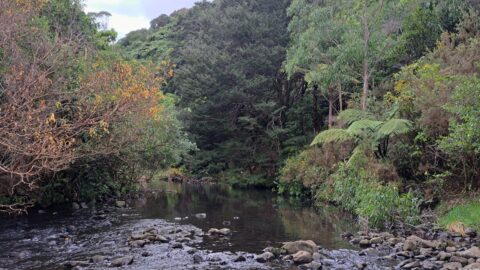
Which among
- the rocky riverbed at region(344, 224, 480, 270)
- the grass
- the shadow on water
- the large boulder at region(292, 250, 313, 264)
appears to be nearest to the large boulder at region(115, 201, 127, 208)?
the shadow on water

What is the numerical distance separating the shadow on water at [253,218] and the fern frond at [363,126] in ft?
10.7

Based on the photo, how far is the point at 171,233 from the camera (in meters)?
14.5

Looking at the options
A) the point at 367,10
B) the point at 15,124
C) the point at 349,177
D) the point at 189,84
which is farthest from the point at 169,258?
the point at 189,84

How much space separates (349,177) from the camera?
19.0 meters

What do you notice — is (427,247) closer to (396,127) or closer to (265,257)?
(265,257)

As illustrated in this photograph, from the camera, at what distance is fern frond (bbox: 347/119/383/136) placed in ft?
60.4

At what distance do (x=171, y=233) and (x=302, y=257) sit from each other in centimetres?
501

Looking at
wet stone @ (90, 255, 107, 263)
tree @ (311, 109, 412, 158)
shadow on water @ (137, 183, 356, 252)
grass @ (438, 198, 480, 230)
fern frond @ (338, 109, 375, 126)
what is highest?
fern frond @ (338, 109, 375, 126)

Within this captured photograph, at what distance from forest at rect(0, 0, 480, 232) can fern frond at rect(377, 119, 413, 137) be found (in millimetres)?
58

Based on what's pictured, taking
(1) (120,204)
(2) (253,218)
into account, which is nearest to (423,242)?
(2) (253,218)

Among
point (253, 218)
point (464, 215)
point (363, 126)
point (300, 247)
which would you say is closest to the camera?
point (300, 247)

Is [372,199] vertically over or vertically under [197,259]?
over

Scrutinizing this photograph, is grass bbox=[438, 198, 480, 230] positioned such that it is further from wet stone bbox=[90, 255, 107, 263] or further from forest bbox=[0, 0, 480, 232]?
wet stone bbox=[90, 255, 107, 263]

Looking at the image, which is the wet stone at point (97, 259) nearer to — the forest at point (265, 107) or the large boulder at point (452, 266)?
the forest at point (265, 107)
